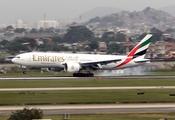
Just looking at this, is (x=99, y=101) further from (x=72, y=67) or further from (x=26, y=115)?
(x=72, y=67)

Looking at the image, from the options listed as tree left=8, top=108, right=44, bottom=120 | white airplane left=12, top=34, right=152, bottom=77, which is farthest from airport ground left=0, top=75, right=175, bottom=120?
white airplane left=12, top=34, right=152, bottom=77

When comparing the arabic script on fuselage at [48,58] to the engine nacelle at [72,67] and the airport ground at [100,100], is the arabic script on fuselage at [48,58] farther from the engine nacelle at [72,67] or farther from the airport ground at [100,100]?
the airport ground at [100,100]

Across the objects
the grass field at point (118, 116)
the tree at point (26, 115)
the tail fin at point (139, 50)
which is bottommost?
the grass field at point (118, 116)

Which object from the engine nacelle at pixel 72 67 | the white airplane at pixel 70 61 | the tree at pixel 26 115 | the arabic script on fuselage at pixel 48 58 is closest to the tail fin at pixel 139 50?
the white airplane at pixel 70 61

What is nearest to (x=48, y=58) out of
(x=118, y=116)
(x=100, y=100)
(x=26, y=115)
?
(x=100, y=100)

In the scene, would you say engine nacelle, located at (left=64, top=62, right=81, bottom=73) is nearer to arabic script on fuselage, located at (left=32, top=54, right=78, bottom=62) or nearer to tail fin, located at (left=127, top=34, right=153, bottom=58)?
arabic script on fuselage, located at (left=32, top=54, right=78, bottom=62)

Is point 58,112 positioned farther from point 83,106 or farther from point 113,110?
point 113,110

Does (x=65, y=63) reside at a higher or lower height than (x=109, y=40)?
lower

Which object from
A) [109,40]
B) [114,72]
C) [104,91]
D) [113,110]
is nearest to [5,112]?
[113,110]
